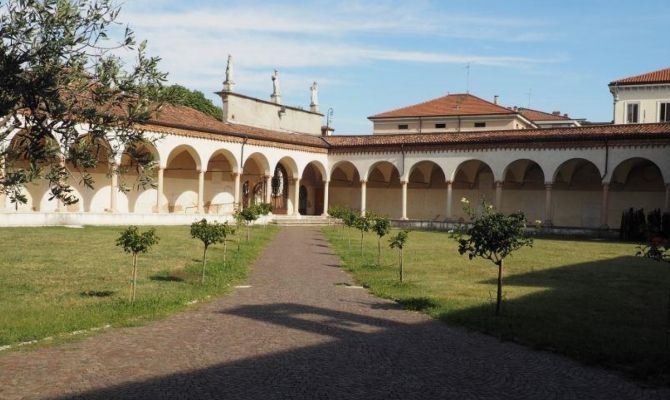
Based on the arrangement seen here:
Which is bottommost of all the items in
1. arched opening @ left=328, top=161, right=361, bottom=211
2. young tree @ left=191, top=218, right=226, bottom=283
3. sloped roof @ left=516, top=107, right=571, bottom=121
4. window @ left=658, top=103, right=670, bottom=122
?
young tree @ left=191, top=218, right=226, bottom=283

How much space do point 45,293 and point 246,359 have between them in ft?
18.1

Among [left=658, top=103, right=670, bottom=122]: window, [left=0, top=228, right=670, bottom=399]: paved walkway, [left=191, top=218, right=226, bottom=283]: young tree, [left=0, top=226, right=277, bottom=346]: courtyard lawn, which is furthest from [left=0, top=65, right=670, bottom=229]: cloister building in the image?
[left=0, top=228, right=670, bottom=399]: paved walkway

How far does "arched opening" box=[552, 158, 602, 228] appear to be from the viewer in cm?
3794

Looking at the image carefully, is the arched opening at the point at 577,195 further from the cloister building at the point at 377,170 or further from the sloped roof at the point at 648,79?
the sloped roof at the point at 648,79

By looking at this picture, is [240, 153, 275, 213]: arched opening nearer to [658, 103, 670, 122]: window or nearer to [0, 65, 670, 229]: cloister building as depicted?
[0, 65, 670, 229]: cloister building

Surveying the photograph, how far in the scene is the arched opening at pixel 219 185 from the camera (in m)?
39.7

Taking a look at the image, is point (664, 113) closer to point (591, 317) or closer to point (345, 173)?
point (345, 173)

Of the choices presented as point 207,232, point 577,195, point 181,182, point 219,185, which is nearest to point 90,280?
point 207,232

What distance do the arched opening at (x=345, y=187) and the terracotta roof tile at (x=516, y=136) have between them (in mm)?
4081

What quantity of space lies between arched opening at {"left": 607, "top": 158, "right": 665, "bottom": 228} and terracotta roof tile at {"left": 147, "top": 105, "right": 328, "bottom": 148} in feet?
57.6

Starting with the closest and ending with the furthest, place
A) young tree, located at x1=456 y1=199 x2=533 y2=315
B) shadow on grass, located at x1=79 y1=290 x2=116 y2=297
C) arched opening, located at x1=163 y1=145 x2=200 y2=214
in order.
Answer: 1. young tree, located at x1=456 y1=199 x2=533 y2=315
2. shadow on grass, located at x1=79 y1=290 x2=116 y2=297
3. arched opening, located at x1=163 y1=145 x2=200 y2=214

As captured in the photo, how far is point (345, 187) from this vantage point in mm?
46969

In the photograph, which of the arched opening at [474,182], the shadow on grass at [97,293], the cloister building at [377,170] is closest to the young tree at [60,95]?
the shadow on grass at [97,293]

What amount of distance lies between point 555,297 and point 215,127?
2561 centimetres
